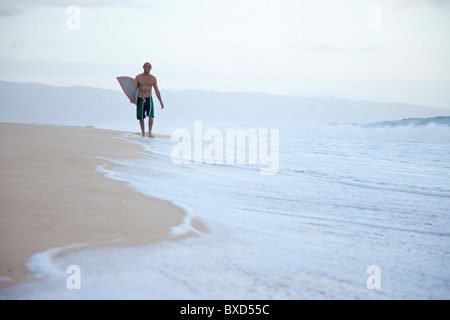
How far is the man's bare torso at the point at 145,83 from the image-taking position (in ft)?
31.2

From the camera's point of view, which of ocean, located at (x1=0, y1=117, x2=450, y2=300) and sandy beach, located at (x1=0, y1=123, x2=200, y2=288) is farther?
sandy beach, located at (x1=0, y1=123, x2=200, y2=288)

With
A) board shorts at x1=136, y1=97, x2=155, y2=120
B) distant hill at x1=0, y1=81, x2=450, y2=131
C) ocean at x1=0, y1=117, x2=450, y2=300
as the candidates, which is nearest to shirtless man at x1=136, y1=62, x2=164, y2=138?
board shorts at x1=136, y1=97, x2=155, y2=120

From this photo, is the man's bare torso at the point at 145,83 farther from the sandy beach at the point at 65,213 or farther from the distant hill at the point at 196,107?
the distant hill at the point at 196,107

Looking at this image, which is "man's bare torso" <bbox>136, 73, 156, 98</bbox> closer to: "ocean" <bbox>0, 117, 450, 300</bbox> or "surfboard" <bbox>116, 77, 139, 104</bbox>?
"surfboard" <bbox>116, 77, 139, 104</bbox>

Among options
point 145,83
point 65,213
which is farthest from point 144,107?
point 65,213

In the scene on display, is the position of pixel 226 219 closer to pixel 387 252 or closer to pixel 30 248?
pixel 387 252

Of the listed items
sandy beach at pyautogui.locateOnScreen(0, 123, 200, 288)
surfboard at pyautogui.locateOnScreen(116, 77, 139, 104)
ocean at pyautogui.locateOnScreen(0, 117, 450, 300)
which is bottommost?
ocean at pyautogui.locateOnScreen(0, 117, 450, 300)

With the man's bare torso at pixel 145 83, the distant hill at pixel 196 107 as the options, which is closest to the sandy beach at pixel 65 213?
the man's bare torso at pixel 145 83

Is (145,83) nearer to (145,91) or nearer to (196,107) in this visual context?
(145,91)

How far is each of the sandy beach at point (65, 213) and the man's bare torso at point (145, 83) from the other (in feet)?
19.1

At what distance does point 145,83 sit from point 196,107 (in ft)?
144

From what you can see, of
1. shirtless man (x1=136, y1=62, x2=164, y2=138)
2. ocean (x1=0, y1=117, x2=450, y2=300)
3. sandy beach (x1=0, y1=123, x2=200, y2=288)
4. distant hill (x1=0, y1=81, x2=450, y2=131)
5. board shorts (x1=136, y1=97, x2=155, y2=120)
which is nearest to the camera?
ocean (x1=0, y1=117, x2=450, y2=300)

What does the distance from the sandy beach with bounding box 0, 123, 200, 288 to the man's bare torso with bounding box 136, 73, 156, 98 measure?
5.81 metres

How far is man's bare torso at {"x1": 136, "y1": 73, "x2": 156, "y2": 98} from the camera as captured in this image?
952 cm
